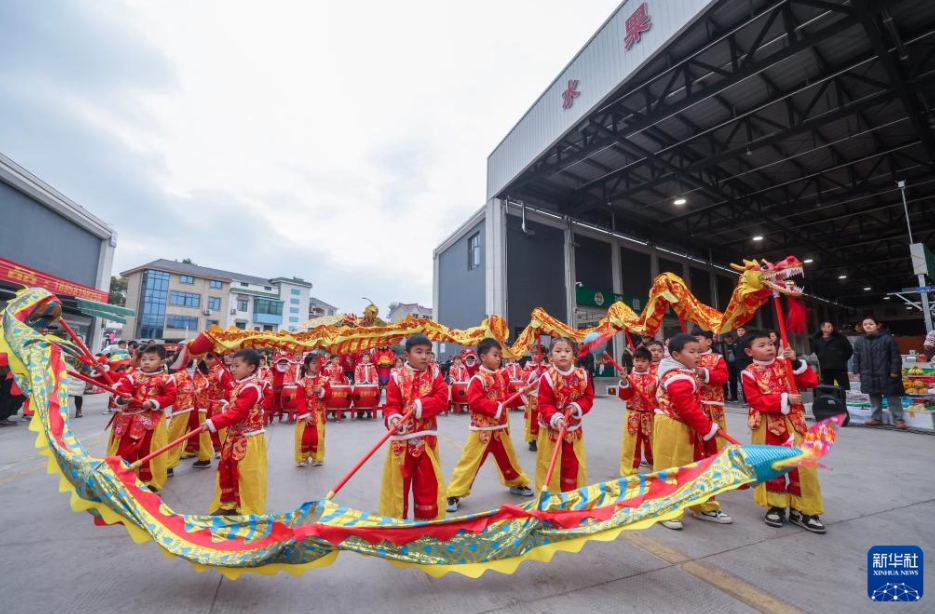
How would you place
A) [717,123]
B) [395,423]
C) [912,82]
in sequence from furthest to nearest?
[717,123]
[912,82]
[395,423]

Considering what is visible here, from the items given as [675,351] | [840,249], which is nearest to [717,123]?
[675,351]

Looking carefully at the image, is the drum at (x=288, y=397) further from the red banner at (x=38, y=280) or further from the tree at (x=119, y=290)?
the tree at (x=119, y=290)

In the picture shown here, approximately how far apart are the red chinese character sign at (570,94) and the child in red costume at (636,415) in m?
9.75

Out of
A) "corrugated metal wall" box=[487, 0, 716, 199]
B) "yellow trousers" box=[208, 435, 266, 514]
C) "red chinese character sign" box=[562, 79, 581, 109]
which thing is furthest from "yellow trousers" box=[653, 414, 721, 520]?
"red chinese character sign" box=[562, 79, 581, 109]

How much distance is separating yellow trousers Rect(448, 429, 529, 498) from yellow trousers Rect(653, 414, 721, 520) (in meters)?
1.36

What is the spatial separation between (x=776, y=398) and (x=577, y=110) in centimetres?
1049

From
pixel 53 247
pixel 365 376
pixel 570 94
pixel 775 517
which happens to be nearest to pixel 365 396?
pixel 365 376

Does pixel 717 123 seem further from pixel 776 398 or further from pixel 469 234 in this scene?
pixel 776 398

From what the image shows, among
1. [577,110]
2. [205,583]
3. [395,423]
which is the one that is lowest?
[205,583]

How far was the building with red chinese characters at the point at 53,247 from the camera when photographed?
39.9 feet

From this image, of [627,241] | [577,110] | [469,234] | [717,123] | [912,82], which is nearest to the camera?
[912,82]

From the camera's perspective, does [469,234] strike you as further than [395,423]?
Yes

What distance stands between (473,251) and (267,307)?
32.9 meters

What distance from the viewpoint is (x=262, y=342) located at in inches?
231
